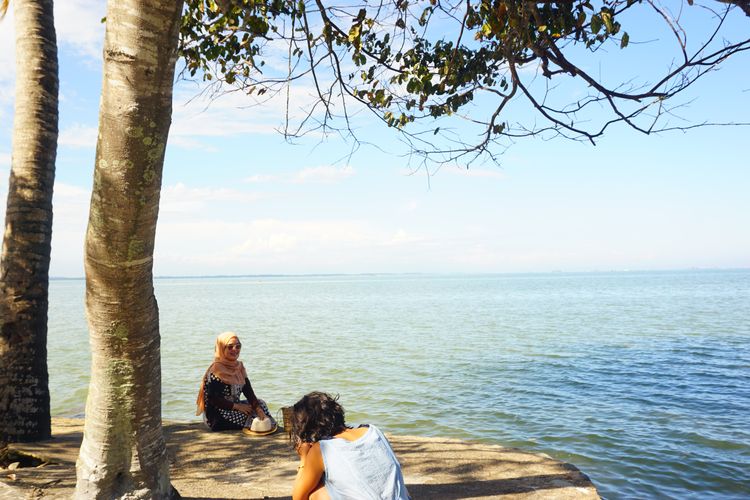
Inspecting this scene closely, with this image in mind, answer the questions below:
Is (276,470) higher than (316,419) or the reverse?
the reverse

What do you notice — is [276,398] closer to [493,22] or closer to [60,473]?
[60,473]

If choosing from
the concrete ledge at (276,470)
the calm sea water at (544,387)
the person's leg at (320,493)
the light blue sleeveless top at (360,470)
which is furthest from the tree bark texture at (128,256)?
the calm sea water at (544,387)

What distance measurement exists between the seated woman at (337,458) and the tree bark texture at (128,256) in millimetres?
1369

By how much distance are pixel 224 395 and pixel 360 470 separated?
460 cm

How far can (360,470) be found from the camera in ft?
12.3

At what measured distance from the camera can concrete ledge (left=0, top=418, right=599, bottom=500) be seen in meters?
5.56

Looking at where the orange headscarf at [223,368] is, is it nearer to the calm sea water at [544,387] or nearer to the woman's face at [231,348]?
the woman's face at [231,348]

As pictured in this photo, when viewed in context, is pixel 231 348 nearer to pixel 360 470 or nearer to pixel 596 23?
pixel 360 470

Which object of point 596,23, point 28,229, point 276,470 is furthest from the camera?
point 28,229

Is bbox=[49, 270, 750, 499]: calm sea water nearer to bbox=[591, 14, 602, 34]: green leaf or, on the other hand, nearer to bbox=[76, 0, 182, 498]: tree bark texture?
bbox=[591, 14, 602, 34]: green leaf

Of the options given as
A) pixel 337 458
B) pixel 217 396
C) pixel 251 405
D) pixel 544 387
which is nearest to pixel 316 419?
pixel 337 458

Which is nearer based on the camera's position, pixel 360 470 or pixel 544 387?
pixel 360 470

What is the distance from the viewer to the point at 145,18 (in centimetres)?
367

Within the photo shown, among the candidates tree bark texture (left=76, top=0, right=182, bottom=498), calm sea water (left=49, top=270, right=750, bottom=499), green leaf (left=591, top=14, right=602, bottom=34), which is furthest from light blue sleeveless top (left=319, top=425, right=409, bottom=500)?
calm sea water (left=49, top=270, right=750, bottom=499)
